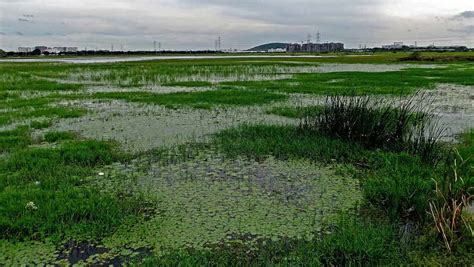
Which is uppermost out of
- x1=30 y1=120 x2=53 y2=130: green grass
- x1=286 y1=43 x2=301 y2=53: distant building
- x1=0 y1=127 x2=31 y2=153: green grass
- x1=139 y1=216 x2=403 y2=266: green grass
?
x1=286 y1=43 x2=301 y2=53: distant building

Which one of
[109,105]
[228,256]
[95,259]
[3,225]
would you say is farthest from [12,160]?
[109,105]

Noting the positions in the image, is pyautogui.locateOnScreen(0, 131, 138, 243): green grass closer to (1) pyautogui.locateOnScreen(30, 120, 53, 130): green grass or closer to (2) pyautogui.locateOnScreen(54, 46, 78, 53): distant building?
(1) pyautogui.locateOnScreen(30, 120, 53, 130): green grass

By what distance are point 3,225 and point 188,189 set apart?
2487 mm

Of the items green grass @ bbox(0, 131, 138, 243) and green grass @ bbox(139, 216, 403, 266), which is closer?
green grass @ bbox(139, 216, 403, 266)

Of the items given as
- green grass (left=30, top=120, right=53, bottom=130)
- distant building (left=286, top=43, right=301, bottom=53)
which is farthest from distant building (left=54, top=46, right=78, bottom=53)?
green grass (left=30, top=120, right=53, bottom=130)

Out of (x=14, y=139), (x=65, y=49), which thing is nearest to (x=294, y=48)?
(x=65, y=49)

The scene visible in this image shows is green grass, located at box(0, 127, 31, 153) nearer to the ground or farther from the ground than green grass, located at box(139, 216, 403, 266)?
farther from the ground

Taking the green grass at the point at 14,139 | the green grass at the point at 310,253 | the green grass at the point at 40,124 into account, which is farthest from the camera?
the green grass at the point at 40,124

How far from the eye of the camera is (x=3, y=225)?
4.73m

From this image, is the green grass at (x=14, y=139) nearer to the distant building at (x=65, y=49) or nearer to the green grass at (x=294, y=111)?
the green grass at (x=294, y=111)

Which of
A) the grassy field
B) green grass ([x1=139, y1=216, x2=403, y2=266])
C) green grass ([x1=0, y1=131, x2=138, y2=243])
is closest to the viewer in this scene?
green grass ([x1=139, y1=216, x2=403, y2=266])

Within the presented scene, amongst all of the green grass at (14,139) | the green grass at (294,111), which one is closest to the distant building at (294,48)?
the green grass at (294,111)

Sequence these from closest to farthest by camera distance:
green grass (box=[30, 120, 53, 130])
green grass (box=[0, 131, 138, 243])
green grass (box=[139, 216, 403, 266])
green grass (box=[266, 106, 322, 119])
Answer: green grass (box=[139, 216, 403, 266]) < green grass (box=[0, 131, 138, 243]) < green grass (box=[30, 120, 53, 130]) < green grass (box=[266, 106, 322, 119])

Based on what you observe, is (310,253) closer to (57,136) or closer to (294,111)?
(57,136)
